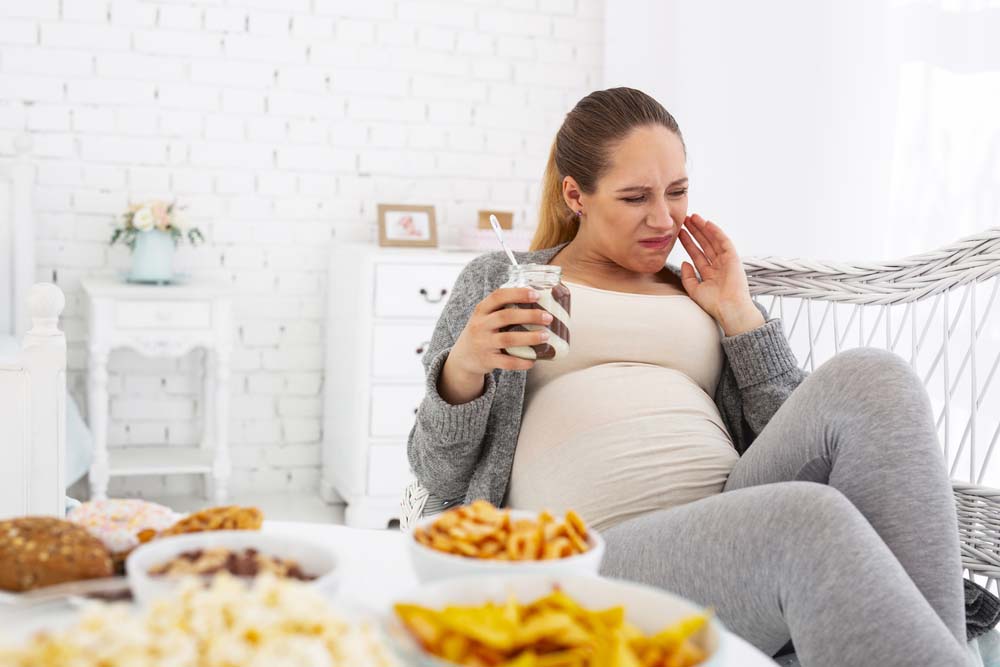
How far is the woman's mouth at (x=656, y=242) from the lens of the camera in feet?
5.52

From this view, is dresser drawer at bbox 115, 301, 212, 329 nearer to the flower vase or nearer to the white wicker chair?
the flower vase

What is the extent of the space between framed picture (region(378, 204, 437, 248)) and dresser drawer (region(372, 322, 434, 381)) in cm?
38

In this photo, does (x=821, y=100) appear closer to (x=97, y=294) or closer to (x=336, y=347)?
(x=336, y=347)

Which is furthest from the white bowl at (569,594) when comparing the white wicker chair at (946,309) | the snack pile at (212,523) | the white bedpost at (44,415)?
the white bedpost at (44,415)

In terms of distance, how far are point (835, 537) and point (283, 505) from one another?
2.64 metres

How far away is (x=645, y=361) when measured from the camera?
165cm

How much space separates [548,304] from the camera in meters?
1.27

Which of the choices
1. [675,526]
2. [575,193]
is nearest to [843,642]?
[675,526]

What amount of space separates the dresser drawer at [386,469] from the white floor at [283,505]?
22cm

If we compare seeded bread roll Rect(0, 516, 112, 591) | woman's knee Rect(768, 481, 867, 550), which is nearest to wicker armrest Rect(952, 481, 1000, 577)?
woman's knee Rect(768, 481, 867, 550)

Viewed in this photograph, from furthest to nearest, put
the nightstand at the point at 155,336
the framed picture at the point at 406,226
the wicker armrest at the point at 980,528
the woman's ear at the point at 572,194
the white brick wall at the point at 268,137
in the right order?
the framed picture at the point at 406,226 < the white brick wall at the point at 268,137 < the nightstand at the point at 155,336 < the woman's ear at the point at 572,194 < the wicker armrest at the point at 980,528

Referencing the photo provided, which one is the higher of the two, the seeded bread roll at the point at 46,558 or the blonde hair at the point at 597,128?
the blonde hair at the point at 597,128

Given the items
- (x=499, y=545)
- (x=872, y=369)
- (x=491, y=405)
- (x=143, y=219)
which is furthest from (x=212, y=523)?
(x=143, y=219)

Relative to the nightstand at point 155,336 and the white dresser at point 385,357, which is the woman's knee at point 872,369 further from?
the nightstand at point 155,336
